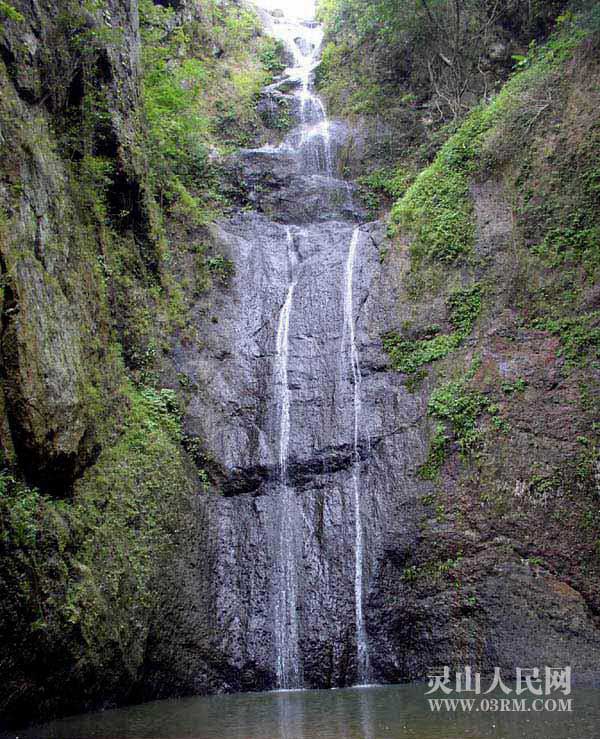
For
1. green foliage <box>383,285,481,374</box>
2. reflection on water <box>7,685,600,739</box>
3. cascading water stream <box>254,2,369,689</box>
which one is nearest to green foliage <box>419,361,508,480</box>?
green foliage <box>383,285,481,374</box>

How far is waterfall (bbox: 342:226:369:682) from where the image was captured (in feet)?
33.2

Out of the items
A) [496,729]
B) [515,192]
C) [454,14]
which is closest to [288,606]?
[496,729]

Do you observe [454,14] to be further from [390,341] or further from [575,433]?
[575,433]

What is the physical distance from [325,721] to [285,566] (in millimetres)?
3907

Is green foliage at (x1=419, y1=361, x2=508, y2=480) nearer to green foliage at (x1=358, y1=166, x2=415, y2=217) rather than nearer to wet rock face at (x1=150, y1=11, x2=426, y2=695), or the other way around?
wet rock face at (x1=150, y1=11, x2=426, y2=695)

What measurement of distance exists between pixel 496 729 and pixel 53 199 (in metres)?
8.47

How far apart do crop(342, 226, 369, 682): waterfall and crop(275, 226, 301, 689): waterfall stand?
970mm

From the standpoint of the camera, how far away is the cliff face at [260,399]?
7910mm

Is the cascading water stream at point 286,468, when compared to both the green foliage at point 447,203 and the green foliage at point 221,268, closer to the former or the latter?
the green foliage at point 221,268

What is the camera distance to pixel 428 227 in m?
14.3

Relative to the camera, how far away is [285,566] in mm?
10898

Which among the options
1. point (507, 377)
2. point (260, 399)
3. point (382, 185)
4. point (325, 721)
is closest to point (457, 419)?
point (507, 377)

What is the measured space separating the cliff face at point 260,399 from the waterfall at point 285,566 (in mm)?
170

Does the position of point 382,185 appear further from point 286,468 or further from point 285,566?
point 285,566
